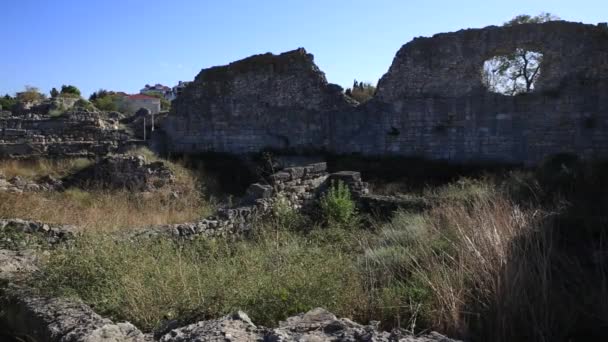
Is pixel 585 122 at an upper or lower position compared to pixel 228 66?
lower

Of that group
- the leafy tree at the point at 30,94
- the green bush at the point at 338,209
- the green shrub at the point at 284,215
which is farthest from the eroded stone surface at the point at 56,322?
the leafy tree at the point at 30,94

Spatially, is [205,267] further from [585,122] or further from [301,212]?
[585,122]

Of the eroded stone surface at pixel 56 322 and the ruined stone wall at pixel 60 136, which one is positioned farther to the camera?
the ruined stone wall at pixel 60 136

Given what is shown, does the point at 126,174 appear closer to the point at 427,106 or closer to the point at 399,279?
the point at 427,106

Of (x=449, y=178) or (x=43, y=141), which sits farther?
(x=43, y=141)

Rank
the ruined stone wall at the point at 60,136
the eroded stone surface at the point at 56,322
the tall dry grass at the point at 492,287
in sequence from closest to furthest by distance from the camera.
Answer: the eroded stone surface at the point at 56,322 < the tall dry grass at the point at 492,287 < the ruined stone wall at the point at 60,136

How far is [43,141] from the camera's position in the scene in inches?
720

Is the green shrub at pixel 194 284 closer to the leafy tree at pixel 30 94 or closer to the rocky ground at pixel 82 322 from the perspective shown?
the rocky ground at pixel 82 322

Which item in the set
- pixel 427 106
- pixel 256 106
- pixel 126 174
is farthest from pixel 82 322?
pixel 256 106

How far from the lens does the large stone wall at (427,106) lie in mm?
13961

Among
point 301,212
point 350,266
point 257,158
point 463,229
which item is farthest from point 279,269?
point 257,158

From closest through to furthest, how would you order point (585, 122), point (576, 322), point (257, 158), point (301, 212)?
1. point (576, 322)
2. point (301, 212)
3. point (585, 122)
4. point (257, 158)

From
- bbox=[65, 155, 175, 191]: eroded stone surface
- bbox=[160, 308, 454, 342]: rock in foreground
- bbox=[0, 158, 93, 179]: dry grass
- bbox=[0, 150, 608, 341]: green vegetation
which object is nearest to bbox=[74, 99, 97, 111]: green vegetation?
bbox=[0, 158, 93, 179]: dry grass

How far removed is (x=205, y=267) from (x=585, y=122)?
12308mm
